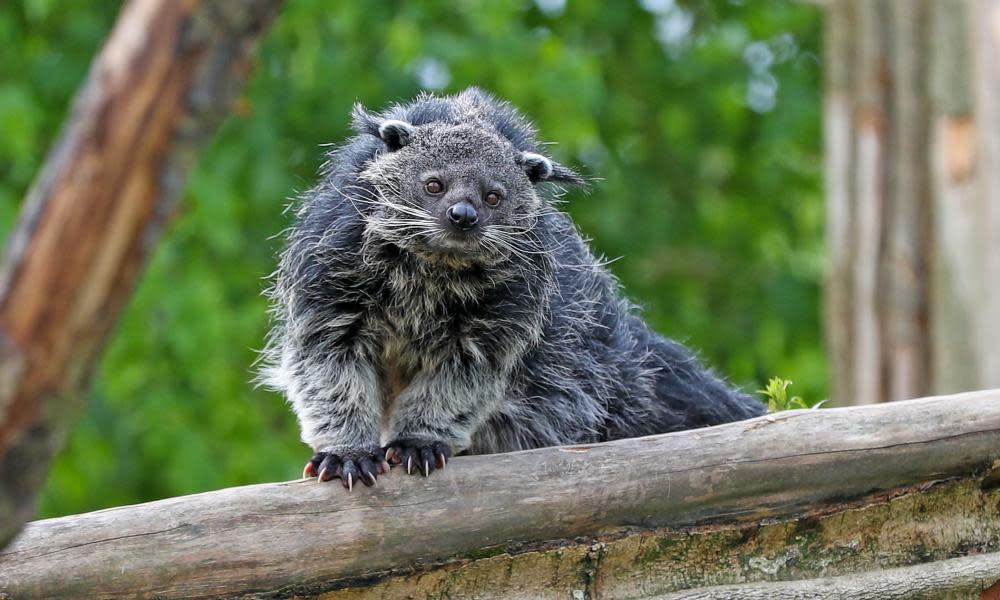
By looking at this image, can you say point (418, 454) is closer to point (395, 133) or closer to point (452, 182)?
point (452, 182)

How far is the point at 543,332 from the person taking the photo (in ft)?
14.9

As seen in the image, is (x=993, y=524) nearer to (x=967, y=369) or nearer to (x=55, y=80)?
(x=967, y=369)

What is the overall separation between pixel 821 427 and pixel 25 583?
2462 millimetres

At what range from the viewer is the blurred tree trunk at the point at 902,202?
291 inches

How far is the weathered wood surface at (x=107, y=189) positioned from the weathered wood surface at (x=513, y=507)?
5.29 feet

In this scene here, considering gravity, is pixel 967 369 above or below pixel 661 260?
below

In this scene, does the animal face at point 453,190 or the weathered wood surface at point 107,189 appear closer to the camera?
the weathered wood surface at point 107,189

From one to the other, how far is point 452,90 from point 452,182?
204 inches

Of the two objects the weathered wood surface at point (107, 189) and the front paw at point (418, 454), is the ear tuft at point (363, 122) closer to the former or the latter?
the front paw at point (418, 454)

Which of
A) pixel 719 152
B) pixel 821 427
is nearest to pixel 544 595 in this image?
pixel 821 427

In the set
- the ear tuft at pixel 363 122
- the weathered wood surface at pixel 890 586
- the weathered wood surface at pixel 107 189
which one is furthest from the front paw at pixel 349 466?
the weathered wood surface at pixel 107 189

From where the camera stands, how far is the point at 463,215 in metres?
4.16

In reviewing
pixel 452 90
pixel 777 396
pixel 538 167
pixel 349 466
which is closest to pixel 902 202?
pixel 452 90

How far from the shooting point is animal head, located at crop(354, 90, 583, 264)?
14.0ft
